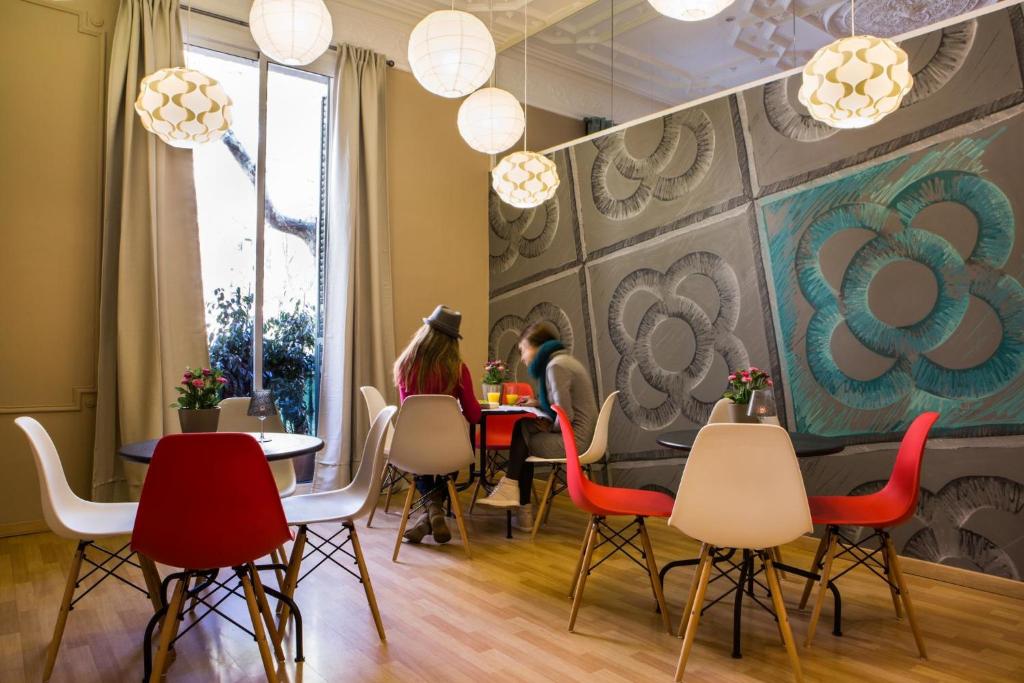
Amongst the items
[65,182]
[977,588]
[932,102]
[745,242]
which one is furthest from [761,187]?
[65,182]

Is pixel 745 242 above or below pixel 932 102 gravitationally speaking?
below

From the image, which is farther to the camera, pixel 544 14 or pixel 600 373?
pixel 544 14

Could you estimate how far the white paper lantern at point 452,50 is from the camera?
→ 338cm

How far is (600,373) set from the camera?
18.3 feet

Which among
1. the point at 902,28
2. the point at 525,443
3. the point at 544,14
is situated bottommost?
the point at 525,443

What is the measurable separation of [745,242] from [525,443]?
Answer: 73.3 inches

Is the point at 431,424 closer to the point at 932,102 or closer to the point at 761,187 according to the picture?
the point at 761,187

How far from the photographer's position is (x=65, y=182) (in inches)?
176

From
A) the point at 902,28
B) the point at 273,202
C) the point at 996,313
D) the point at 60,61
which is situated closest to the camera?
the point at 996,313

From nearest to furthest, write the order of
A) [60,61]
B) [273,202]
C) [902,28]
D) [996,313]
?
[996,313] < [902,28] < [60,61] < [273,202]

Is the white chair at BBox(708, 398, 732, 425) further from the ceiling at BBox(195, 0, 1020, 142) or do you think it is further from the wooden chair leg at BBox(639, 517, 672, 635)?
the ceiling at BBox(195, 0, 1020, 142)

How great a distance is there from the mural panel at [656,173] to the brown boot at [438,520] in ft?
7.61

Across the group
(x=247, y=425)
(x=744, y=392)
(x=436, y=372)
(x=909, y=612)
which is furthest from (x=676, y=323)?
(x=247, y=425)

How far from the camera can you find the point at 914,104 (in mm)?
3854
